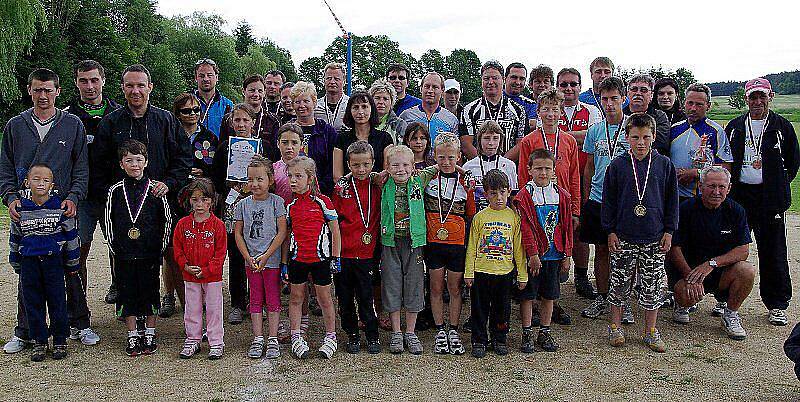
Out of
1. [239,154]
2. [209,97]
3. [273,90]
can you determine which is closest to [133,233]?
[239,154]

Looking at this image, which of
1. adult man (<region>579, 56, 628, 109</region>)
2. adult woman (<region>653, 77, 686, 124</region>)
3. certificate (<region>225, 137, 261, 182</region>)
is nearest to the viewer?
certificate (<region>225, 137, 261, 182</region>)

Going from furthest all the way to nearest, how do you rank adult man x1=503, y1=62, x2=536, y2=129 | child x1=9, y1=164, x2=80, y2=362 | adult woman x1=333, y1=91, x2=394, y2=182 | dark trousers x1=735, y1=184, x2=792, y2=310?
1. adult man x1=503, y1=62, x2=536, y2=129
2. dark trousers x1=735, y1=184, x2=792, y2=310
3. adult woman x1=333, y1=91, x2=394, y2=182
4. child x1=9, y1=164, x2=80, y2=362

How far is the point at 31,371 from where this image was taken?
514 cm

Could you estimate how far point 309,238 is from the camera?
211 inches

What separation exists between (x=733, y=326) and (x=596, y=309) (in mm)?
1242

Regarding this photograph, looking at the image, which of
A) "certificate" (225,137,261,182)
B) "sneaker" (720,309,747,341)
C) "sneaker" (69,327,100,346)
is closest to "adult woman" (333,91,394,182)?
"certificate" (225,137,261,182)

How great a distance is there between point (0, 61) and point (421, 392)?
2698 cm

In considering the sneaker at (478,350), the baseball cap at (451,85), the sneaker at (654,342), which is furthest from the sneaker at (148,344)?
the sneaker at (654,342)

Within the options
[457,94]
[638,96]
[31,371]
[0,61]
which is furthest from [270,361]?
[0,61]

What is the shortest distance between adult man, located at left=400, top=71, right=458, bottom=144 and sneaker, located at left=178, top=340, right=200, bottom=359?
9.55 ft

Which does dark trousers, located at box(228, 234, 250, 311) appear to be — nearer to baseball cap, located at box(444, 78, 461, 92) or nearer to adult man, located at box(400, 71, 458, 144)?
adult man, located at box(400, 71, 458, 144)

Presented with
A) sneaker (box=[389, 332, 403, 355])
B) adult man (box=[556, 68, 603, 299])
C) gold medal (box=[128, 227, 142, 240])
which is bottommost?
sneaker (box=[389, 332, 403, 355])

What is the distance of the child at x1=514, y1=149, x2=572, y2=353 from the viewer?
5.47m

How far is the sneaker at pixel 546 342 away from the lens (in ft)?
18.5
